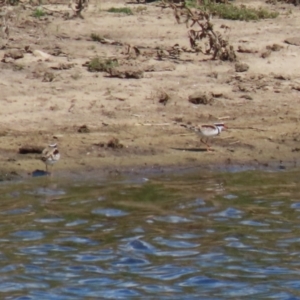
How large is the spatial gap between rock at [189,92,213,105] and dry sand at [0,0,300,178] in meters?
0.06

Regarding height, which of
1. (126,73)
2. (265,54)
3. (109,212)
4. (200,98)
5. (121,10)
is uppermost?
(121,10)

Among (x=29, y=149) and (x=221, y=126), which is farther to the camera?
(x=221, y=126)

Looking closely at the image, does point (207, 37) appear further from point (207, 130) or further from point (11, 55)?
point (207, 130)

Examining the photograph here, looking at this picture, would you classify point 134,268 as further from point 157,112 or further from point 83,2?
point 83,2

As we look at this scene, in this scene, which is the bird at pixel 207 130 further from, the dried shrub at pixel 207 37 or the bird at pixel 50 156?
the dried shrub at pixel 207 37

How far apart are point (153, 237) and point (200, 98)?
148 inches

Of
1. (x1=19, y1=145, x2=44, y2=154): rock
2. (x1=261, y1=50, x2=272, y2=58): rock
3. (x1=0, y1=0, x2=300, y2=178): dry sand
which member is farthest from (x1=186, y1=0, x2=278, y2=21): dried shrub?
(x1=19, y1=145, x2=44, y2=154): rock

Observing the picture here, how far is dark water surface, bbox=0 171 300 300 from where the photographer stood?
26.4 ft

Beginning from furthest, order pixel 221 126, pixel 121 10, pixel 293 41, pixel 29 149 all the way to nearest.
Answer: pixel 121 10, pixel 293 41, pixel 221 126, pixel 29 149

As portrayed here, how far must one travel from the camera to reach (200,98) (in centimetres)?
1266

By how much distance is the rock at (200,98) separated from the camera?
1267 centimetres

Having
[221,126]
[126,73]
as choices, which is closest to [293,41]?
[126,73]

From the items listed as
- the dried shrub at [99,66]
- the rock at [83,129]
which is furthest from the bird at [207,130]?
the dried shrub at [99,66]

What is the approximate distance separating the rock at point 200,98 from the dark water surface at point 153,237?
159 centimetres
